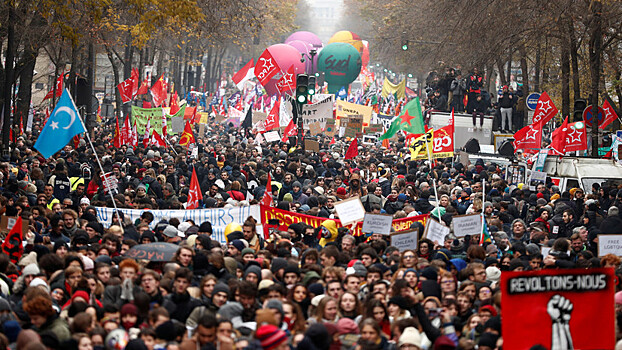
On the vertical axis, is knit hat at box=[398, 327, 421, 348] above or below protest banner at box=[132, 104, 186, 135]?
below

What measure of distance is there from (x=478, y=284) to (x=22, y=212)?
20.5 feet

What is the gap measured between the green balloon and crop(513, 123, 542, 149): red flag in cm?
3195

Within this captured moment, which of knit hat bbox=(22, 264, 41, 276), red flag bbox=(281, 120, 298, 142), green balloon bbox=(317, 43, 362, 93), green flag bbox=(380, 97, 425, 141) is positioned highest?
green balloon bbox=(317, 43, 362, 93)

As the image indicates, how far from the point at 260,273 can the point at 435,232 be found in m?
3.66

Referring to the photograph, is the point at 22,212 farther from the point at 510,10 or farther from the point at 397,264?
the point at 510,10

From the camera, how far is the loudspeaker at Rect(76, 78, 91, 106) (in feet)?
96.2

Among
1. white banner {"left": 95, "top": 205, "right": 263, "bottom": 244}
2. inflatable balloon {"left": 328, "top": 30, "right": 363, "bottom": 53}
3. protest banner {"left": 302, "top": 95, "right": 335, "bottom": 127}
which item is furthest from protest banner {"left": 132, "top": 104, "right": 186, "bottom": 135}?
inflatable balloon {"left": 328, "top": 30, "right": 363, "bottom": 53}

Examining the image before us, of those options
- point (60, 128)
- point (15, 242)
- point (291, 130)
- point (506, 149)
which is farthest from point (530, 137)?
point (15, 242)

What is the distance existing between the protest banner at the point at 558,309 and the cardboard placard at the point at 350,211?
6691 mm

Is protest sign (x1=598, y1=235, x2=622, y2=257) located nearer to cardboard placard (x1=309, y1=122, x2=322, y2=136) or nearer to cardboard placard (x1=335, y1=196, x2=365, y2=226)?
cardboard placard (x1=335, y1=196, x2=365, y2=226)

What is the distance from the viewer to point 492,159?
26.4 metres

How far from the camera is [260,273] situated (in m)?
9.70

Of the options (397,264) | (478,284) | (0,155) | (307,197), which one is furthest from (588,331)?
(0,155)

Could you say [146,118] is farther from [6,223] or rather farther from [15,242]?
[15,242]
